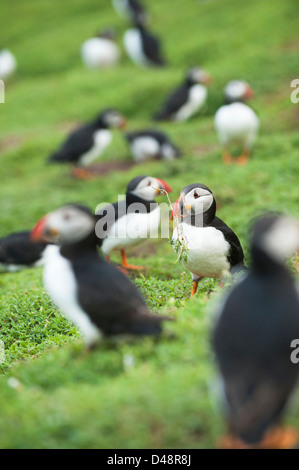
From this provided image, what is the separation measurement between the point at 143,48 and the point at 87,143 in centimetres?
690

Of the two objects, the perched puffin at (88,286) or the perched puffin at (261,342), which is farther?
the perched puffin at (88,286)

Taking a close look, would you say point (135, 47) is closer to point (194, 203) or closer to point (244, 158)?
point (244, 158)

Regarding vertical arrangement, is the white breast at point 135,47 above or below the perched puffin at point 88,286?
above

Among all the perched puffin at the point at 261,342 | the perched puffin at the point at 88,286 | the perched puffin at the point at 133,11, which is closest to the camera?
the perched puffin at the point at 261,342

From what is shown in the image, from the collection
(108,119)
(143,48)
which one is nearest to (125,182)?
(108,119)

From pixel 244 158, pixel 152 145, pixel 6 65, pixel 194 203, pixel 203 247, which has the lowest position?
pixel 244 158

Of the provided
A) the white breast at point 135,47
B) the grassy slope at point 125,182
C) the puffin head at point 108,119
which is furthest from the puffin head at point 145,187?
the white breast at point 135,47

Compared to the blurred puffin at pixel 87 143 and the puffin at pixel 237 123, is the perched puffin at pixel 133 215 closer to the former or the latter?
the puffin at pixel 237 123

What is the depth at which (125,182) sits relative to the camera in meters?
10.6

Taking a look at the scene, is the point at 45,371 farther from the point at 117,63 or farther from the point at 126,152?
the point at 117,63

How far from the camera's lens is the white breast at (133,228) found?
21.9 feet

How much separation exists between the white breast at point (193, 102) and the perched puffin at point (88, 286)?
10.3m
